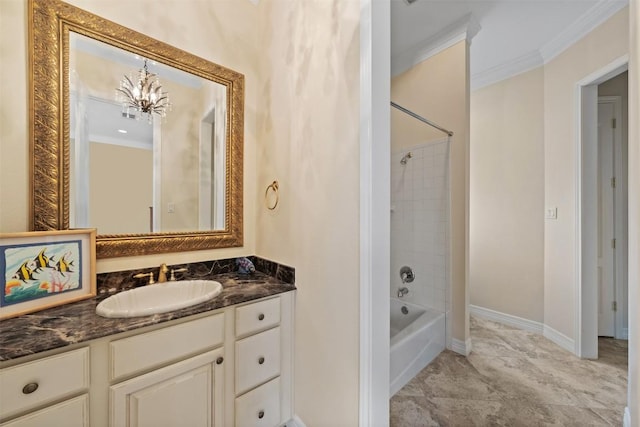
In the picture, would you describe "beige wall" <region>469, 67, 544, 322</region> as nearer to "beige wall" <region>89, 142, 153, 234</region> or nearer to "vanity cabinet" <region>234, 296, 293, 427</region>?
"vanity cabinet" <region>234, 296, 293, 427</region>

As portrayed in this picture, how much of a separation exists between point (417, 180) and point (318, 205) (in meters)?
1.57

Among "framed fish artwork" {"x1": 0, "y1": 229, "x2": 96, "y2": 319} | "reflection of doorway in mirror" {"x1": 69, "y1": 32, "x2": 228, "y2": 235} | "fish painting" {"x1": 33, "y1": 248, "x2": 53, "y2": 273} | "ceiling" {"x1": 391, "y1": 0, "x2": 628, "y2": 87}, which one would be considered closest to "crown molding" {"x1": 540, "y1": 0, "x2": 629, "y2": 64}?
"ceiling" {"x1": 391, "y1": 0, "x2": 628, "y2": 87}

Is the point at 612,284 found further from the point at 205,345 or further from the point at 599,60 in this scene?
the point at 205,345

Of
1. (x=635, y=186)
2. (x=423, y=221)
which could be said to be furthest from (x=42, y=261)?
(x=423, y=221)

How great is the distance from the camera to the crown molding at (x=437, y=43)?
2.15 meters

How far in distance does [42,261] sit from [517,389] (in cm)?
279

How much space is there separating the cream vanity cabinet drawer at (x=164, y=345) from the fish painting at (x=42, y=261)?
0.49 metres


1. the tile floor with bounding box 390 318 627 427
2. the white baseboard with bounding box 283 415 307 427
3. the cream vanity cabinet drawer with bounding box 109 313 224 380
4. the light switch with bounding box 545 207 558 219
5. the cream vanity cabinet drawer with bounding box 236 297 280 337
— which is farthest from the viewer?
the light switch with bounding box 545 207 558 219

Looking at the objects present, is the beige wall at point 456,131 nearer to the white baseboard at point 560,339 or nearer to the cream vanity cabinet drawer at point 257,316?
the white baseboard at point 560,339

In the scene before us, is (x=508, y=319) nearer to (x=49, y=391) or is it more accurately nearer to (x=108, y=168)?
(x=49, y=391)

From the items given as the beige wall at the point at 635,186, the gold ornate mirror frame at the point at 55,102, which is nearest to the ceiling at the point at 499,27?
the beige wall at the point at 635,186

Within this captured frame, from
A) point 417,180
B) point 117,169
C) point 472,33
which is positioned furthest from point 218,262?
point 472,33

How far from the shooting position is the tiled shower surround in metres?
2.29

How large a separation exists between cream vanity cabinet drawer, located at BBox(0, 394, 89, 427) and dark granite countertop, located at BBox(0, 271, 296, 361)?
0.20 m
